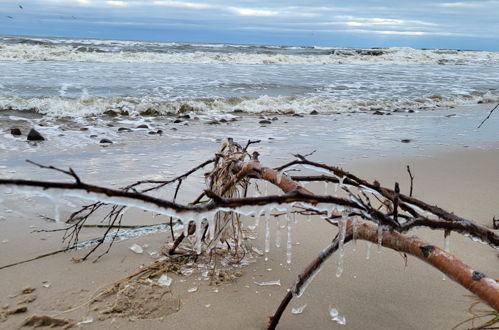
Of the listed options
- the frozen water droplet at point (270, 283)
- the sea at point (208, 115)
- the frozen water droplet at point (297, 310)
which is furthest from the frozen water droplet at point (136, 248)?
the sea at point (208, 115)

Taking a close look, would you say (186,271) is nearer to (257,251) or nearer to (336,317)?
(257,251)

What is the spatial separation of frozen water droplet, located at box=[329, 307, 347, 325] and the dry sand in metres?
0.03

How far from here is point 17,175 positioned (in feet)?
16.1

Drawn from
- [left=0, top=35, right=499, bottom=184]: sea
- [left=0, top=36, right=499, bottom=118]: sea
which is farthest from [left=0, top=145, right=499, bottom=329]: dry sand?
[left=0, top=36, right=499, bottom=118]: sea

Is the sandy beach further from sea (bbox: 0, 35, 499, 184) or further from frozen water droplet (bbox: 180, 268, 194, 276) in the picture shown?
sea (bbox: 0, 35, 499, 184)

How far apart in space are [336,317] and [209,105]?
32.3 feet

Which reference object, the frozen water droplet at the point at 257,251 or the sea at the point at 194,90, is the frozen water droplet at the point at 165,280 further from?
the sea at the point at 194,90

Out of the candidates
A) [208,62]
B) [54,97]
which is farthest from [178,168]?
[208,62]

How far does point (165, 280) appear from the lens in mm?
2600

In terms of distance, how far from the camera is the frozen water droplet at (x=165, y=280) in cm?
256

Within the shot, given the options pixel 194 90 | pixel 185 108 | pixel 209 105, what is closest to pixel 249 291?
pixel 185 108

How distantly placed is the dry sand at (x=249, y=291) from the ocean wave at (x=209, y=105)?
7556mm

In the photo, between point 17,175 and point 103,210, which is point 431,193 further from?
point 17,175

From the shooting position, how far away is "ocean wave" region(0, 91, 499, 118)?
10344mm
